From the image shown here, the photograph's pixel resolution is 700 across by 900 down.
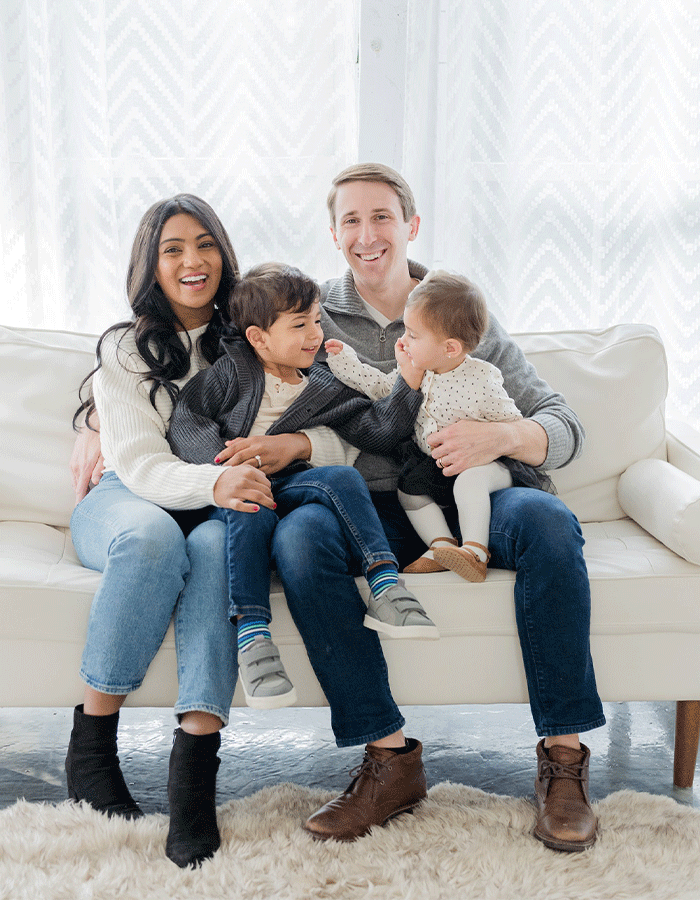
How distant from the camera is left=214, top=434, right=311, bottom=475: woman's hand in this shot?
1528 mm

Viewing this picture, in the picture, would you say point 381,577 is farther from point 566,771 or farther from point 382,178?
point 382,178

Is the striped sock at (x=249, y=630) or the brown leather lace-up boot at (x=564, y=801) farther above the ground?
the striped sock at (x=249, y=630)

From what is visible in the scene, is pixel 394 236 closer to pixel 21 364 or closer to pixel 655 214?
pixel 21 364

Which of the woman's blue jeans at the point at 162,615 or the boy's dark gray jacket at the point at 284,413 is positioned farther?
the boy's dark gray jacket at the point at 284,413

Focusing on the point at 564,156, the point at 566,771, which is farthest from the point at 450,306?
the point at 564,156

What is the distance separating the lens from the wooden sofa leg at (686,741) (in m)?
1.54

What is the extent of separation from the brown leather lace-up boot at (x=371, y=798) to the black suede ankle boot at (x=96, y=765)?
0.33 m

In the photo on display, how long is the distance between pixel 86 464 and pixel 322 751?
0.79 meters

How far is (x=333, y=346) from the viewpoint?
1.67 m

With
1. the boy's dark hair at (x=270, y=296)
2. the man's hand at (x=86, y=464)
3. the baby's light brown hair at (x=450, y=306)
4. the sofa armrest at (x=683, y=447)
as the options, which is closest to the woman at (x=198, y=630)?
the man's hand at (x=86, y=464)

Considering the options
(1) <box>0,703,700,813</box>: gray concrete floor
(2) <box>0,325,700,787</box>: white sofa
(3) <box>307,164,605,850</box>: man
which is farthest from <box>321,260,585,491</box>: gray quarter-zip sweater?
(1) <box>0,703,700,813</box>: gray concrete floor

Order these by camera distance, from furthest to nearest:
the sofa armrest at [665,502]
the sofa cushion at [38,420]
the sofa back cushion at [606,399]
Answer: the sofa back cushion at [606,399]
the sofa cushion at [38,420]
the sofa armrest at [665,502]

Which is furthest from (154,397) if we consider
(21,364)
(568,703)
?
(568,703)

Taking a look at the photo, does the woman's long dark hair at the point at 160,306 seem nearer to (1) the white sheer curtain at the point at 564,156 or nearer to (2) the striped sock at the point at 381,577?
(2) the striped sock at the point at 381,577
